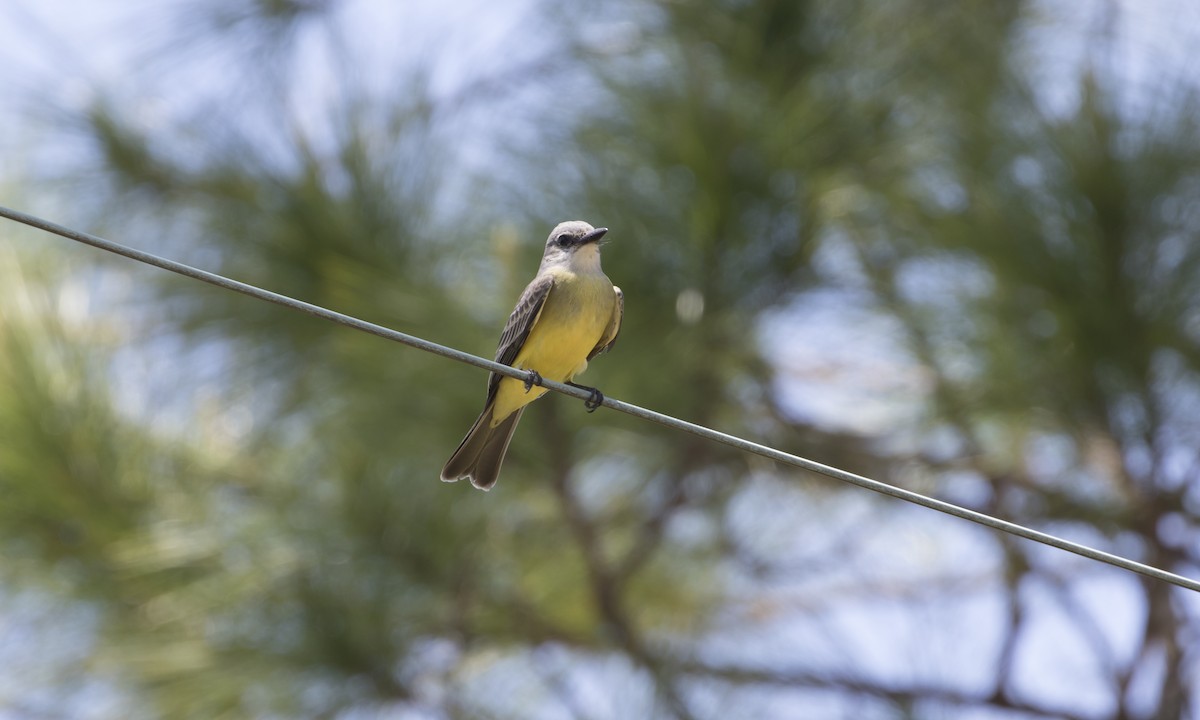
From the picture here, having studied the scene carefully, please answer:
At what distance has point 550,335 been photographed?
10.6ft

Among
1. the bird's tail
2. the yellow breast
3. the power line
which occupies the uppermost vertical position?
the yellow breast

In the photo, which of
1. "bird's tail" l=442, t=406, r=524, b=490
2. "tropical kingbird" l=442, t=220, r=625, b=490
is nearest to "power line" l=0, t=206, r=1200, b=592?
"tropical kingbird" l=442, t=220, r=625, b=490

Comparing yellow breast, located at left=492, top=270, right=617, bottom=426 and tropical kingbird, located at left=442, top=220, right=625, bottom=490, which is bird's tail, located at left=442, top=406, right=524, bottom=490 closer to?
tropical kingbird, located at left=442, top=220, right=625, bottom=490

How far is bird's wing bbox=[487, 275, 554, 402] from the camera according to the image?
3.26 metres

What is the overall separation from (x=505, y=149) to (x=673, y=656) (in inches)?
58.2

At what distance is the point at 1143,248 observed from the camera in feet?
12.1

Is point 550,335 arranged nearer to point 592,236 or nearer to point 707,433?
point 592,236

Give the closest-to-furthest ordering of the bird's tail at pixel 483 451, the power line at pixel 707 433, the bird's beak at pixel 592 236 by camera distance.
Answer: the power line at pixel 707 433 < the bird's beak at pixel 592 236 < the bird's tail at pixel 483 451

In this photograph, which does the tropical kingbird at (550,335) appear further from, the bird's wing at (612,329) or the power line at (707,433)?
the power line at (707,433)

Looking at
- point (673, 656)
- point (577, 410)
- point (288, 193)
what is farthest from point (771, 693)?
point (288, 193)

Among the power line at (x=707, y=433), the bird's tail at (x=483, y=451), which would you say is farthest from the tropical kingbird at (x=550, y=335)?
the power line at (x=707, y=433)

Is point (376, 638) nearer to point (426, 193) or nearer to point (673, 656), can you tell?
point (673, 656)

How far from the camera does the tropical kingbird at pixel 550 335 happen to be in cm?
325

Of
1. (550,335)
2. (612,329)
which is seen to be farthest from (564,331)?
(612,329)
